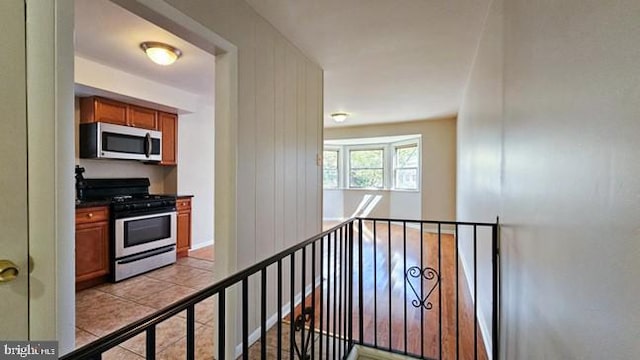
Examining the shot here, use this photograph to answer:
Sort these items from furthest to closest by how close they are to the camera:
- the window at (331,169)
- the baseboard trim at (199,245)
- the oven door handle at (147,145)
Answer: the window at (331,169), the baseboard trim at (199,245), the oven door handle at (147,145)

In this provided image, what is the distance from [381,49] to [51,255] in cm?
280

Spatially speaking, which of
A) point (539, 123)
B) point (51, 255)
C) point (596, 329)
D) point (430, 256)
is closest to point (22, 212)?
point (51, 255)

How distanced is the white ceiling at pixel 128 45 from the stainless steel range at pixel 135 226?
1.52 metres

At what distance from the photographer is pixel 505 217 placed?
1.75 metres

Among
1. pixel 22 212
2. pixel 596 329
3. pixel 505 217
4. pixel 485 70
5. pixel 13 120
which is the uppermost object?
pixel 485 70

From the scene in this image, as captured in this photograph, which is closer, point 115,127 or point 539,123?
point 539,123

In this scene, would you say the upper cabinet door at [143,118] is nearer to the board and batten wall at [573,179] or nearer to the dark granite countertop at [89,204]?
the dark granite countertop at [89,204]

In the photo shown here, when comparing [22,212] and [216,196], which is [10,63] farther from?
[216,196]

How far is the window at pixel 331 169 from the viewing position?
8.22 m

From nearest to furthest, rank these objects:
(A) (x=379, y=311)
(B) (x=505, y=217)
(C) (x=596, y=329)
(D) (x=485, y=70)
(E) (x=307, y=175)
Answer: (C) (x=596, y=329), (B) (x=505, y=217), (D) (x=485, y=70), (A) (x=379, y=311), (E) (x=307, y=175)

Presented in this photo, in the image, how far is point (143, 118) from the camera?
3.96m

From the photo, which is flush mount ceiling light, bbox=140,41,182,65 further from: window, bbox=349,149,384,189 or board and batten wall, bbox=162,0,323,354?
window, bbox=349,149,384,189

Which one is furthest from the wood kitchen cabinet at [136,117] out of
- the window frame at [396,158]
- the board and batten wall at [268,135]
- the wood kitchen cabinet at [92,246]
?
the window frame at [396,158]

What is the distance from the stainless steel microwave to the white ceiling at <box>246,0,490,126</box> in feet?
8.16
